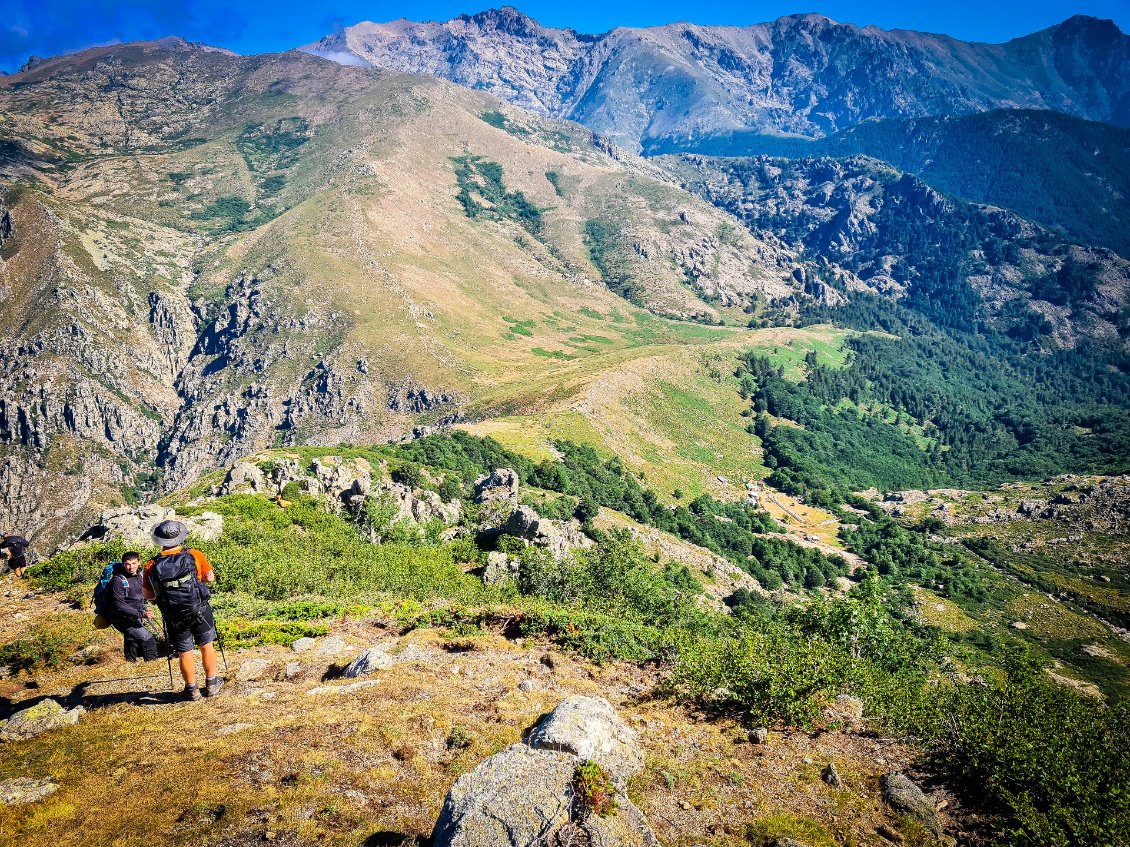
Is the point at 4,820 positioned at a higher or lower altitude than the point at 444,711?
higher

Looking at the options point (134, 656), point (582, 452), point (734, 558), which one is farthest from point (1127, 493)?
point (134, 656)

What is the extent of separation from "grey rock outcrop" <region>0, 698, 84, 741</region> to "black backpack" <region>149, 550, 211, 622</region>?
9.05 ft

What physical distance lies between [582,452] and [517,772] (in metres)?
127

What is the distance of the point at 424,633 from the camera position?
2172 cm

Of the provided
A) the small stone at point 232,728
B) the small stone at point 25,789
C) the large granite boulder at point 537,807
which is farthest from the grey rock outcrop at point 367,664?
the large granite boulder at point 537,807

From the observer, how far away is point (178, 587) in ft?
42.4

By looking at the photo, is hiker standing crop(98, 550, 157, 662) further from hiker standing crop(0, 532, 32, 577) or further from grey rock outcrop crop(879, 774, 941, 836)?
grey rock outcrop crop(879, 774, 941, 836)

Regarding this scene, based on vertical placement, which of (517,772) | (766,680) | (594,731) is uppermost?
(517,772)

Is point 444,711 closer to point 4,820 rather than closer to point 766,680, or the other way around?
point 4,820

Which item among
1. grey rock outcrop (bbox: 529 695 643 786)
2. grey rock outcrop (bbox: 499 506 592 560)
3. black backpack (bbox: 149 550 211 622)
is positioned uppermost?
black backpack (bbox: 149 550 211 622)

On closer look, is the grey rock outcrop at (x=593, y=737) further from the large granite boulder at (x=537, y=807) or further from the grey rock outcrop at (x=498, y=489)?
the grey rock outcrop at (x=498, y=489)

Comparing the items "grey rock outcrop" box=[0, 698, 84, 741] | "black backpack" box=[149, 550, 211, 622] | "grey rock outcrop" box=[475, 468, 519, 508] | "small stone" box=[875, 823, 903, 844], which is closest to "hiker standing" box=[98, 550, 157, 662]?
"black backpack" box=[149, 550, 211, 622]

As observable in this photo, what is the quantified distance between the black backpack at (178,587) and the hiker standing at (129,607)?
938mm

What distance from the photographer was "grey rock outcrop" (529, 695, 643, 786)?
37.0 feet
